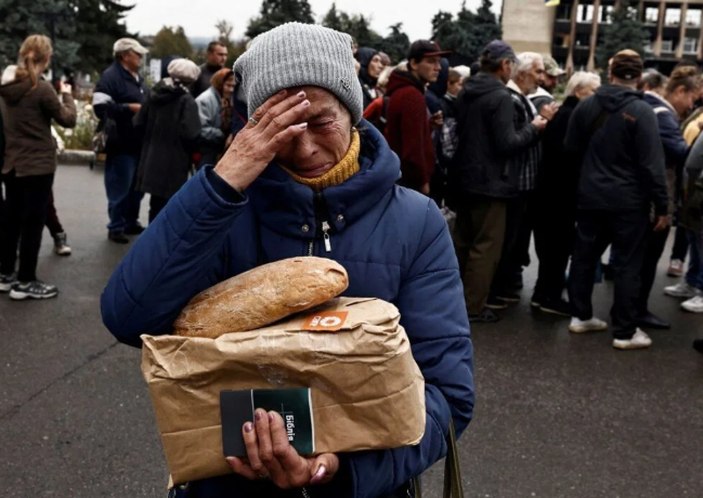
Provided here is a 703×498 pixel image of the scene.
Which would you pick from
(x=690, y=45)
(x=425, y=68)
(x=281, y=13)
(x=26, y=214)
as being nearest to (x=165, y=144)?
(x=26, y=214)

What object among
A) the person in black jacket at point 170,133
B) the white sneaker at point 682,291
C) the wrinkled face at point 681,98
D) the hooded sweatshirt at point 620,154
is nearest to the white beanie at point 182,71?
the person in black jacket at point 170,133

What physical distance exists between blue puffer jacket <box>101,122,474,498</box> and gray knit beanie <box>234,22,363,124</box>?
159mm

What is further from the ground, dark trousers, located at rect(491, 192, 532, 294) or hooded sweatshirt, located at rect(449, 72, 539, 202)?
hooded sweatshirt, located at rect(449, 72, 539, 202)

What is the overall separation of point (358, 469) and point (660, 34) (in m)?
80.1

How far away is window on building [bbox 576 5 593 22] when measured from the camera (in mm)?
72062

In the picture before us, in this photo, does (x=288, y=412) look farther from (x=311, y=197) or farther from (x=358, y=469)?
(x=311, y=197)

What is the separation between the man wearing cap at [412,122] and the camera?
5.73m

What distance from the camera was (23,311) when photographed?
558cm

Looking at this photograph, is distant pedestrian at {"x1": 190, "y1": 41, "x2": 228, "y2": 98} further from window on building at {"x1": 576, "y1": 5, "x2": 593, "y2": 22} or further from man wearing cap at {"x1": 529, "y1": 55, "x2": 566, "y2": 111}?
window on building at {"x1": 576, "y1": 5, "x2": 593, "y2": 22}

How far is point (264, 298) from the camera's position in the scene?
1340 mm

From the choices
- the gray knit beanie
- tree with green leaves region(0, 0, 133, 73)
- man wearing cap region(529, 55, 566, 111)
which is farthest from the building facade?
the gray knit beanie

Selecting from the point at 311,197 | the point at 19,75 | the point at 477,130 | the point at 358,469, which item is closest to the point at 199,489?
the point at 358,469

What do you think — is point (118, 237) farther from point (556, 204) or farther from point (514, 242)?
point (556, 204)

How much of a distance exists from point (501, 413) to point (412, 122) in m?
2.41
